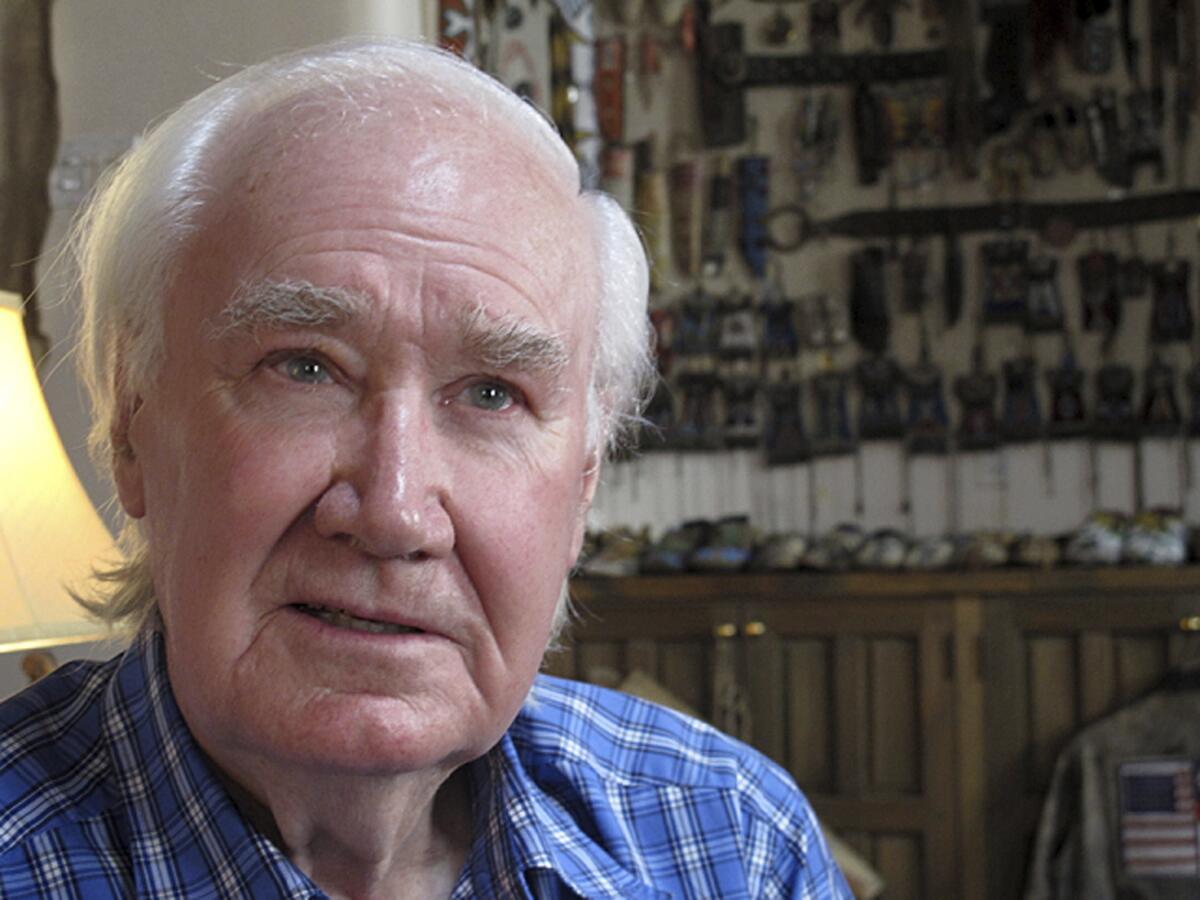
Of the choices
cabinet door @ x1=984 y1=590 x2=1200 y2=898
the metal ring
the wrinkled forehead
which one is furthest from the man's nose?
the metal ring

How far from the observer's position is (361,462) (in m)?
0.94

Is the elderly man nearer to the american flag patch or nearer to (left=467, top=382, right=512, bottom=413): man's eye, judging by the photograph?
(left=467, top=382, right=512, bottom=413): man's eye

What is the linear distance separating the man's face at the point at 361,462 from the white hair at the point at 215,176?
0.08 ft

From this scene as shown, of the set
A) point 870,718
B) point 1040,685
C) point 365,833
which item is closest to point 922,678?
point 870,718

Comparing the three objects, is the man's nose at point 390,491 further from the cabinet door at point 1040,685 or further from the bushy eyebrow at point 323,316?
the cabinet door at point 1040,685

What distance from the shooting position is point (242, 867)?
3.25ft

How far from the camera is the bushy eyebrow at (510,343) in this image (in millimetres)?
983

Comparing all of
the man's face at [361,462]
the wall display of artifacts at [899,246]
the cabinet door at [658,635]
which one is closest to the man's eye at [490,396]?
the man's face at [361,462]

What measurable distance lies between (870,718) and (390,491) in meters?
3.68

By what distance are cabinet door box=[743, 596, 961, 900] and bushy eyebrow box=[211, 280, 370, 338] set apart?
3589 mm

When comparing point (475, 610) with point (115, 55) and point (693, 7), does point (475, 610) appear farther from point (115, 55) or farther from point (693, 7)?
point (693, 7)

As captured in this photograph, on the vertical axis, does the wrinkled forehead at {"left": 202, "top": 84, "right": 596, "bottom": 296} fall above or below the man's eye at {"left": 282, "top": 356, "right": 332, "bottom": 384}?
above

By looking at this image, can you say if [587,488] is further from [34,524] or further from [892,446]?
[892,446]

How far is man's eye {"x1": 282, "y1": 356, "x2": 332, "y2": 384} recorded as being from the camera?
0.97 meters
